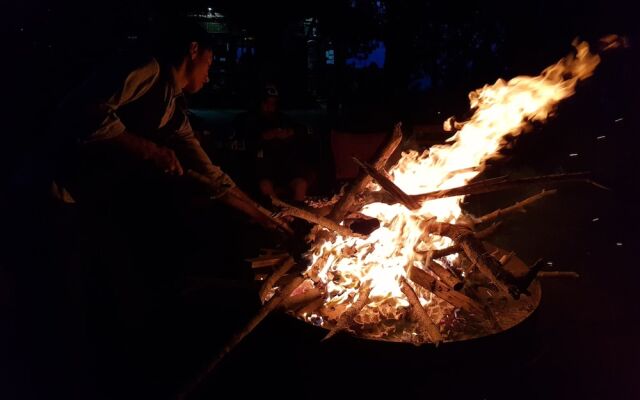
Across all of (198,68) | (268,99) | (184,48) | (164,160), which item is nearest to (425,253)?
(164,160)

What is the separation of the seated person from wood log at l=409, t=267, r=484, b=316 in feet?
9.81

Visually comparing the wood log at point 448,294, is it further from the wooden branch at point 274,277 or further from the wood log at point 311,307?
the wooden branch at point 274,277

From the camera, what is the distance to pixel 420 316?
8.86 ft

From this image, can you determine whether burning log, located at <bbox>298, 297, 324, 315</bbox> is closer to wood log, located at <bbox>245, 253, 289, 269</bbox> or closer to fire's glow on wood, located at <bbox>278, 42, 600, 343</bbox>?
fire's glow on wood, located at <bbox>278, 42, 600, 343</bbox>

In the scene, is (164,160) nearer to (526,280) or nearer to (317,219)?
(317,219)

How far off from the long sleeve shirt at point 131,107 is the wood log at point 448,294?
141 cm

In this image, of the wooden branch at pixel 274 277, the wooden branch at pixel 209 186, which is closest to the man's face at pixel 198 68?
the wooden branch at pixel 209 186

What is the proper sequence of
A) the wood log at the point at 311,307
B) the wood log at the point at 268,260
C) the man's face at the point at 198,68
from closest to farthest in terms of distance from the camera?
the wood log at the point at 311,307
the man's face at the point at 198,68
the wood log at the point at 268,260

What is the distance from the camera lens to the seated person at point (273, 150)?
18.7 feet

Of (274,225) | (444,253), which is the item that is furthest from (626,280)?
(274,225)

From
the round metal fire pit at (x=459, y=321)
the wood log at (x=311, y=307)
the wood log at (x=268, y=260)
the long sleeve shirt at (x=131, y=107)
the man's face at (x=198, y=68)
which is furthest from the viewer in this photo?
the wood log at (x=268, y=260)

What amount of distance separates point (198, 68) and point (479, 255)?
2.16 m

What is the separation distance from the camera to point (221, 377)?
3.40 meters

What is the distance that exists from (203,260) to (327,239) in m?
2.71
